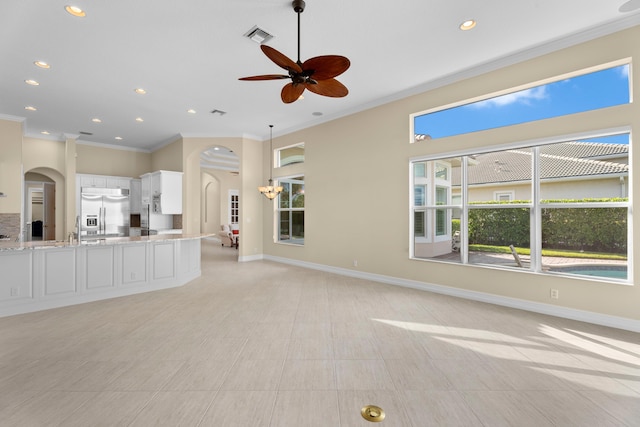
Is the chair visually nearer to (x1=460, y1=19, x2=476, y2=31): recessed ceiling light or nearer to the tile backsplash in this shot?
the tile backsplash

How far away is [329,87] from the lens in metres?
2.88

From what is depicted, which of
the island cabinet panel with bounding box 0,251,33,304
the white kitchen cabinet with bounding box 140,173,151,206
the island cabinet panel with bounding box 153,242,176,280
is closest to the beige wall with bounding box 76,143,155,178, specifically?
the white kitchen cabinet with bounding box 140,173,151,206

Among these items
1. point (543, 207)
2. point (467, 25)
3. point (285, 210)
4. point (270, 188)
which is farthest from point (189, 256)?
point (543, 207)

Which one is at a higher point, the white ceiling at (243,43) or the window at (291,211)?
the white ceiling at (243,43)

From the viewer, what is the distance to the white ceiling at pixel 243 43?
3072mm

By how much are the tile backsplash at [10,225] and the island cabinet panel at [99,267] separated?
11.4 feet

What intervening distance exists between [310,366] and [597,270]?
12.4 ft

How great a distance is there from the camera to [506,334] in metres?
3.19

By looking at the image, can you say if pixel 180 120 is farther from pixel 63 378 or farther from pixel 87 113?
pixel 63 378

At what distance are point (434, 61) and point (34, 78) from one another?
6.31 meters

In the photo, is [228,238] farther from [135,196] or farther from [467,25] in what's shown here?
[467,25]

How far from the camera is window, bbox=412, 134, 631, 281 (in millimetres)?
3463

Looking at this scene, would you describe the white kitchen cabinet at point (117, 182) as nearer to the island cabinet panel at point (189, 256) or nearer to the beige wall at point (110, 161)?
the beige wall at point (110, 161)

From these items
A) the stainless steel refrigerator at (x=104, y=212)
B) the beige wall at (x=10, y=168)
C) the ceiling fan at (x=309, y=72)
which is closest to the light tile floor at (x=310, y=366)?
the ceiling fan at (x=309, y=72)
